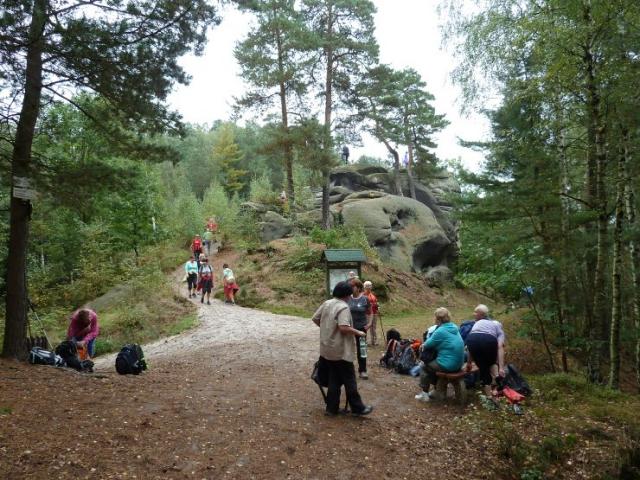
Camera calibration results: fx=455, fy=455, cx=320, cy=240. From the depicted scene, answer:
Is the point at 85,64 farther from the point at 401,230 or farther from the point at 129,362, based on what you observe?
the point at 401,230

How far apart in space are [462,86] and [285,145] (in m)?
9.94

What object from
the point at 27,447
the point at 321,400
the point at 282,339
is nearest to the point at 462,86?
the point at 282,339

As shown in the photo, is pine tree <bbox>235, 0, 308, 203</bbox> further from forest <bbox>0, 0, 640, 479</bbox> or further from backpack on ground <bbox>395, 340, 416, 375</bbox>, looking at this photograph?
backpack on ground <bbox>395, 340, 416, 375</bbox>

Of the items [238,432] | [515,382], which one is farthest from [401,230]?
[238,432]

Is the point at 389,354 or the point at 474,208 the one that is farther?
the point at 474,208

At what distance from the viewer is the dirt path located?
4141 millimetres

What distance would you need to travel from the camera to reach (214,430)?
5031 millimetres

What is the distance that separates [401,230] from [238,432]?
838 inches

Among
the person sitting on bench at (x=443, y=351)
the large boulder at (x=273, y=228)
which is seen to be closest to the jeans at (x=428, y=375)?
the person sitting on bench at (x=443, y=351)

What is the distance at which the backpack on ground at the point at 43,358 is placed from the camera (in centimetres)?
714

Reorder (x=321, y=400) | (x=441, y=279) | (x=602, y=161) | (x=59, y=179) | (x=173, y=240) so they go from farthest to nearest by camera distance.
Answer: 1. (x=173, y=240)
2. (x=441, y=279)
3. (x=602, y=161)
4. (x=59, y=179)
5. (x=321, y=400)

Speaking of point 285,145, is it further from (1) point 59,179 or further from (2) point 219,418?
(2) point 219,418

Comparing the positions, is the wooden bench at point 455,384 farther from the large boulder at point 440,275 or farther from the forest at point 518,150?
the large boulder at point 440,275

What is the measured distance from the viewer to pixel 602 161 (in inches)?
305
